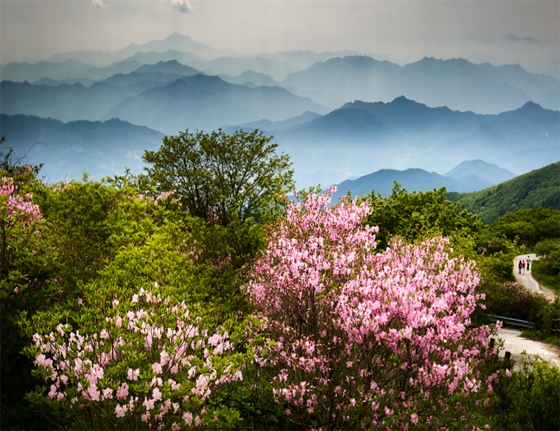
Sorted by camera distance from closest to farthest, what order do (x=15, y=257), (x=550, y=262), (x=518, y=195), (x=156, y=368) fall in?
(x=156, y=368) → (x=15, y=257) → (x=550, y=262) → (x=518, y=195)

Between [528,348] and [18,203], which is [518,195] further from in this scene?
[18,203]

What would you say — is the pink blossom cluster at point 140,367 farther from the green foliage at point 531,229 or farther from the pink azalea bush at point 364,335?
the green foliage at point 531,229

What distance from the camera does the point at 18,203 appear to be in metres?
13.0

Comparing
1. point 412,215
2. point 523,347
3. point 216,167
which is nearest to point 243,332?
point 523,347

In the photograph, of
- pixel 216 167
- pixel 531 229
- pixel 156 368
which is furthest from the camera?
pixel 531 229

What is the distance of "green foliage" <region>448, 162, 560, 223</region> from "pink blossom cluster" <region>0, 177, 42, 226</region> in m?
149

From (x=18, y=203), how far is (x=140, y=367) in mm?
8545

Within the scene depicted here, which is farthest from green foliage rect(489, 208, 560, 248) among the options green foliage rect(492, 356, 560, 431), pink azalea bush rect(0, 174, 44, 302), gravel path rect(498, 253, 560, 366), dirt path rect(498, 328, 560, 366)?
pink azalea bush rect(0, 174, 44, 302)

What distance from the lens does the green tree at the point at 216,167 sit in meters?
42.8

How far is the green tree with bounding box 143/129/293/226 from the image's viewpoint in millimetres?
42781

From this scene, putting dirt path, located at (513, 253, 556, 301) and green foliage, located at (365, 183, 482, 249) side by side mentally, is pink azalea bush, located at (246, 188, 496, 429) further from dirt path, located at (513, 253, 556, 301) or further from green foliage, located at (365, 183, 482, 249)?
dirt path, located at (513, 253, 556, 301)

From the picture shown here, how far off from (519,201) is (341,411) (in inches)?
6458

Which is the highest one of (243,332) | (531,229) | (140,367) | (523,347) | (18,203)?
(531,229)

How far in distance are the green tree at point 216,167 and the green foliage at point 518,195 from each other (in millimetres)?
119637
